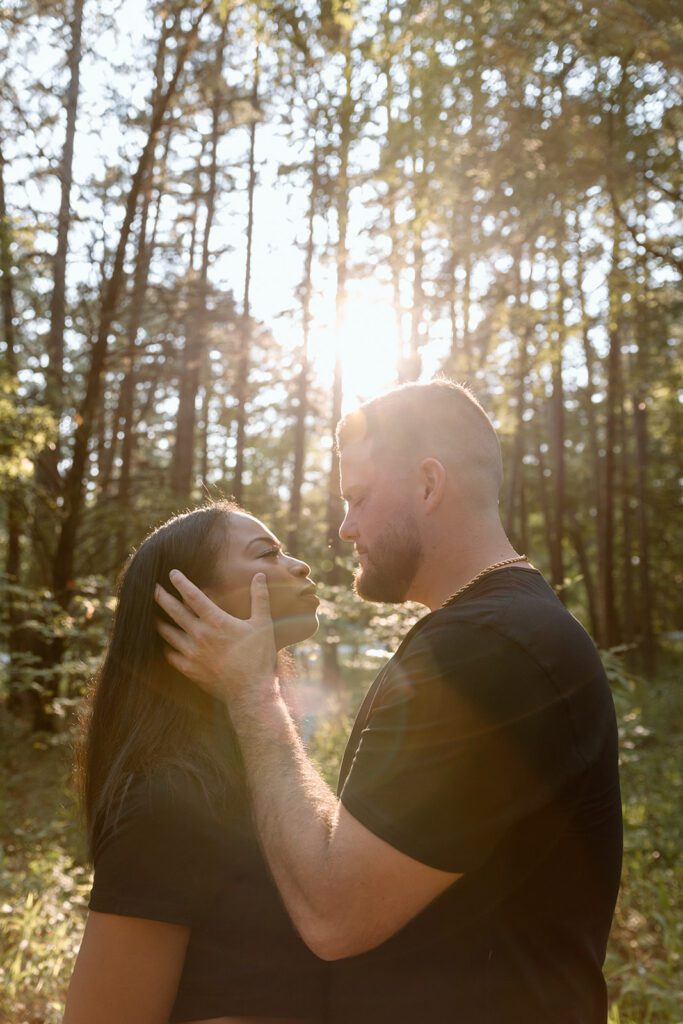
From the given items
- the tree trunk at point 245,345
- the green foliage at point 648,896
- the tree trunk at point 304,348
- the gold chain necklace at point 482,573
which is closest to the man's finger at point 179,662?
the gold chain necklace at point 482,573

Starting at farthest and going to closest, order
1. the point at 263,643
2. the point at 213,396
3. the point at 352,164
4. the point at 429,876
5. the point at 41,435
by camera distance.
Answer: the point at 213,396
the point at 352,164
the point at 41,435
the point at 263,643
the point at 429,876

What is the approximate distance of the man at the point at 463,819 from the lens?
1.76 metres

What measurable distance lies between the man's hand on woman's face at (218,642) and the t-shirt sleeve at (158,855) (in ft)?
1.07

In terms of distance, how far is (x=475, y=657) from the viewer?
1868 millimetres

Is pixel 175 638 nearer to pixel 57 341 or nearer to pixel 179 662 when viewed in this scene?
pixel 179 662

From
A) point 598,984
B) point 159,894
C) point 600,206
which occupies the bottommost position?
point 598,984

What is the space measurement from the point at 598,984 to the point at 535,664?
2.98 ft

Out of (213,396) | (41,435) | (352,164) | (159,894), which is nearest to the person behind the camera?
(159,894)

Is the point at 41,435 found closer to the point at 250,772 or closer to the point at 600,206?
the point at 250,772

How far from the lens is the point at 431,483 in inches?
104

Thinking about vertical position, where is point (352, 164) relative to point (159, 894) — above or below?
above

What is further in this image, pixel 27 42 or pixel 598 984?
pixel 27 42

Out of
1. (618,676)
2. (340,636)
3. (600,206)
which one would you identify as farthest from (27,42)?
(618,676)

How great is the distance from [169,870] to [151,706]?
0.58m
